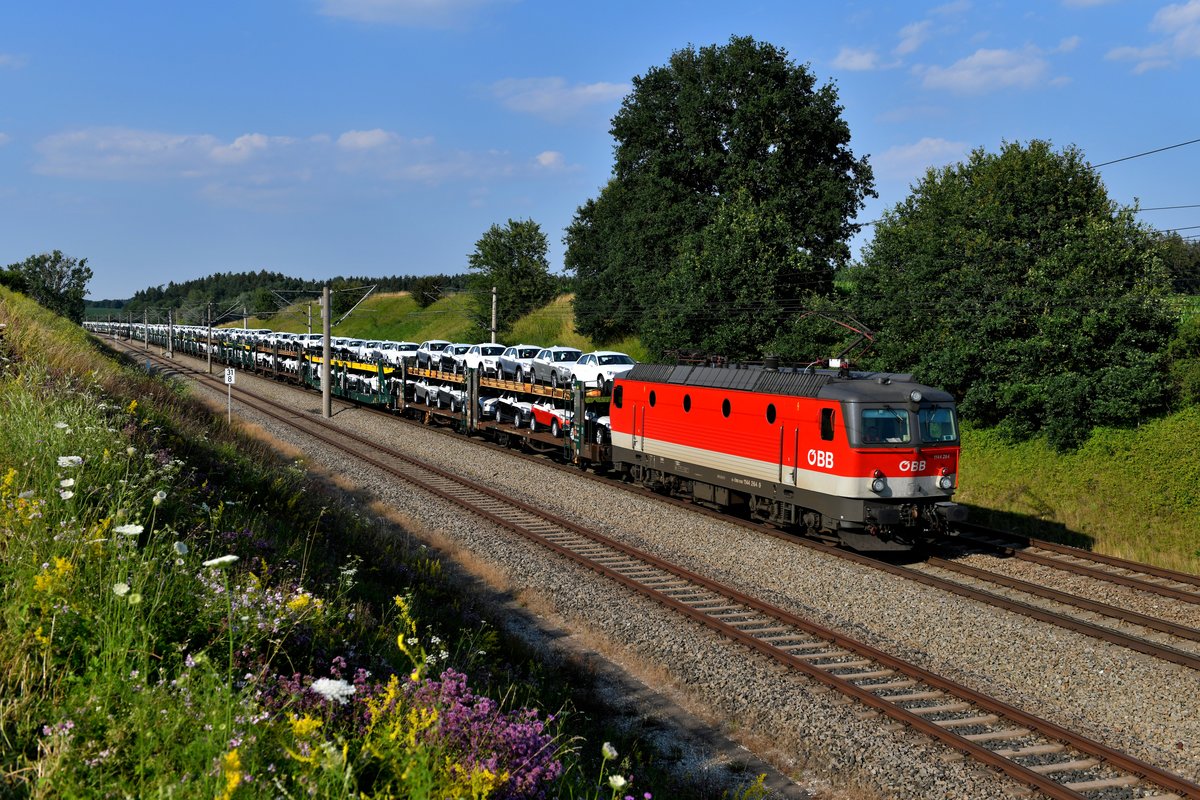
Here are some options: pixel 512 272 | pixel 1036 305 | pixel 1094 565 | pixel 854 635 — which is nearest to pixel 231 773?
pixel 854 635

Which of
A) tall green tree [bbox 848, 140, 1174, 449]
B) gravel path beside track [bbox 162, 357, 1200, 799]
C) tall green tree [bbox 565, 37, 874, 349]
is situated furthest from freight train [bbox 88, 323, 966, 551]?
tall green tree [bbox 565, 37, 874, 349]

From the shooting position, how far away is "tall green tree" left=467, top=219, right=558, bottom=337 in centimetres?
6838

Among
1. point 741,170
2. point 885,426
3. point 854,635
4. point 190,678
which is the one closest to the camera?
point 190,678

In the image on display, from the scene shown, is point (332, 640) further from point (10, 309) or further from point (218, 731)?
point (10, 309)

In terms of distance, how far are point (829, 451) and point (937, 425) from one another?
210 centimetres

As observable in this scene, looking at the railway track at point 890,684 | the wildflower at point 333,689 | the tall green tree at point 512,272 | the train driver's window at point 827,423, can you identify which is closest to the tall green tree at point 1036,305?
the train driver's window at point 827,423

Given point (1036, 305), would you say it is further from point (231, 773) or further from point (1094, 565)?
point (231, 773)

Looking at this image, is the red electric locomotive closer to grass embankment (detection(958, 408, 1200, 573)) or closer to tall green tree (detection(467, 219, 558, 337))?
grass embankment (detection(958, 408, 1200, 573))

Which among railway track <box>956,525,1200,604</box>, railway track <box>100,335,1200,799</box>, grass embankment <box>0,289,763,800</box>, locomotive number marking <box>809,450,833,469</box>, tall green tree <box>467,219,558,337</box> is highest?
tall green tree <box>467,219,558,337</box>

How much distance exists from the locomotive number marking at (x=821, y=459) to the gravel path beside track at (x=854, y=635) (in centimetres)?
168

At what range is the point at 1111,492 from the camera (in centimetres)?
2236

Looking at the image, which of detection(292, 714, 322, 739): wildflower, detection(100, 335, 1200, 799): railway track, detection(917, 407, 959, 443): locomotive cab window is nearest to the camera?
detection(292, 714, 322, 739): wildflower

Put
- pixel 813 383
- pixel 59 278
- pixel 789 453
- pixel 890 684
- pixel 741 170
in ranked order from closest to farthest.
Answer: pixel 890 684 → pixel 813 383 → pixel 789 453 → pixel 741 170 → pixel 59 278

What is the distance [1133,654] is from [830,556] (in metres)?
5.43
